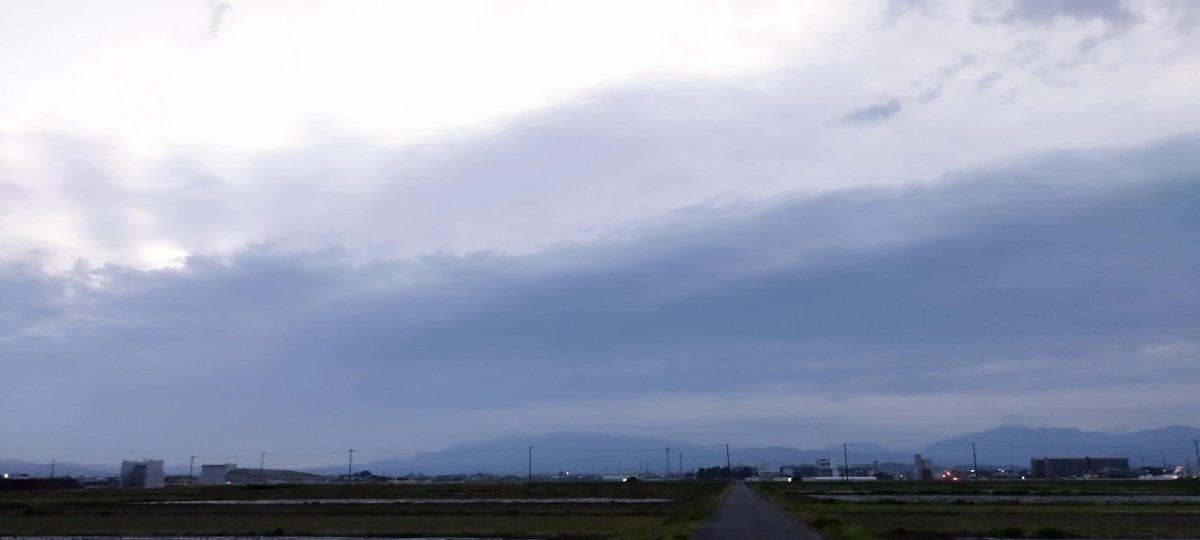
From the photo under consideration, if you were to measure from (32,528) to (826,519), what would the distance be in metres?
32.5

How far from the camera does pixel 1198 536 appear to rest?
110 ft

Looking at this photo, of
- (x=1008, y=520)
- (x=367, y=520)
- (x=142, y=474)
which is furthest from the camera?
(x=142, y=474)

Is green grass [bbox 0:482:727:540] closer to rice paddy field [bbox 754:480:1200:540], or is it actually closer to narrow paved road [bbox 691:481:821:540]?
narrow paved road [bbox 691:481:821:540]

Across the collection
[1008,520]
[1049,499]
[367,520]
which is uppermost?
[367,520]

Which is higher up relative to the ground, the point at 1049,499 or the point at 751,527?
the point at 751,527

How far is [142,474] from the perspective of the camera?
13288 cm

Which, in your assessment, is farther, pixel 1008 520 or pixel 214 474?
pixel 214 474

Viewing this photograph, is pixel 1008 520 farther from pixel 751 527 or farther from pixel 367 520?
pixel 367 520

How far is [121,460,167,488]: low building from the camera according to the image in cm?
13200

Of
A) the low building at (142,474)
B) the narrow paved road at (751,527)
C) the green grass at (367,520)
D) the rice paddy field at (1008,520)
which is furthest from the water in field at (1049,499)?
the low building at (142,474)

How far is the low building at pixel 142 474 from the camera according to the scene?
5197 inches

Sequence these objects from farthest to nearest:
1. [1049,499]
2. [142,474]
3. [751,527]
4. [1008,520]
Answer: [142,474]
[1049,499]
[1008,520]
[751,527]

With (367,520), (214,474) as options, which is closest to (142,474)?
(214,474)

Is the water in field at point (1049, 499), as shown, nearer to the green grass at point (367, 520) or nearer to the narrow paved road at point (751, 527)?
the green grass at point (367, 520)
